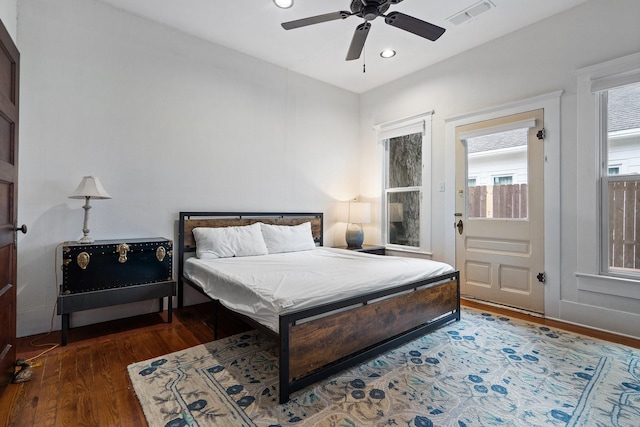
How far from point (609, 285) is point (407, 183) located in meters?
2.47

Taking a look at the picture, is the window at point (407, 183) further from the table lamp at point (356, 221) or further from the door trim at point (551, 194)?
the door trim at point (551, 194)

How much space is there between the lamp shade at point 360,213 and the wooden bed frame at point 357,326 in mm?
1908

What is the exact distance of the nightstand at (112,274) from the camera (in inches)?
96.3

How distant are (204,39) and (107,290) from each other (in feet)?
9.39

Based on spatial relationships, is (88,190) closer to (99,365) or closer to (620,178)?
(99,365)

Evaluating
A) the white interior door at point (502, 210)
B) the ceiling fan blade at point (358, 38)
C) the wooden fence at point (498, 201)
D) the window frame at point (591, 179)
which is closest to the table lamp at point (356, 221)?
the white interior door at point (502, 210)

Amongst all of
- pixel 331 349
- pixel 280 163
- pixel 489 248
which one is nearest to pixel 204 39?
pixel 280 163

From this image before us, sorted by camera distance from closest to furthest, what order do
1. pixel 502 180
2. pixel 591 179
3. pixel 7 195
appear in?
1. pixel 7 195
2. pixel 591 179
3. pixel 502 180

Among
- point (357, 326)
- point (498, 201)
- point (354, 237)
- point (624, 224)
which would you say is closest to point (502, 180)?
point (498, 201)

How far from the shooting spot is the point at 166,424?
1.54 metres

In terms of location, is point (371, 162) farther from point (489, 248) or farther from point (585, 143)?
point (585, 143)

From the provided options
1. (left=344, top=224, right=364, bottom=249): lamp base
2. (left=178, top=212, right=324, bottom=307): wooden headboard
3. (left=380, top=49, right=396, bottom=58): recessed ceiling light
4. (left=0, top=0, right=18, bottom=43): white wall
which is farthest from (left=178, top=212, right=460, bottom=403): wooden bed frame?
(left=380, top=49, right=396, bottom=58): recessed ceiling light

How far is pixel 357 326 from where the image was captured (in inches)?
81.0

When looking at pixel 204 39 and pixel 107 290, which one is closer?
pixel 107 290
